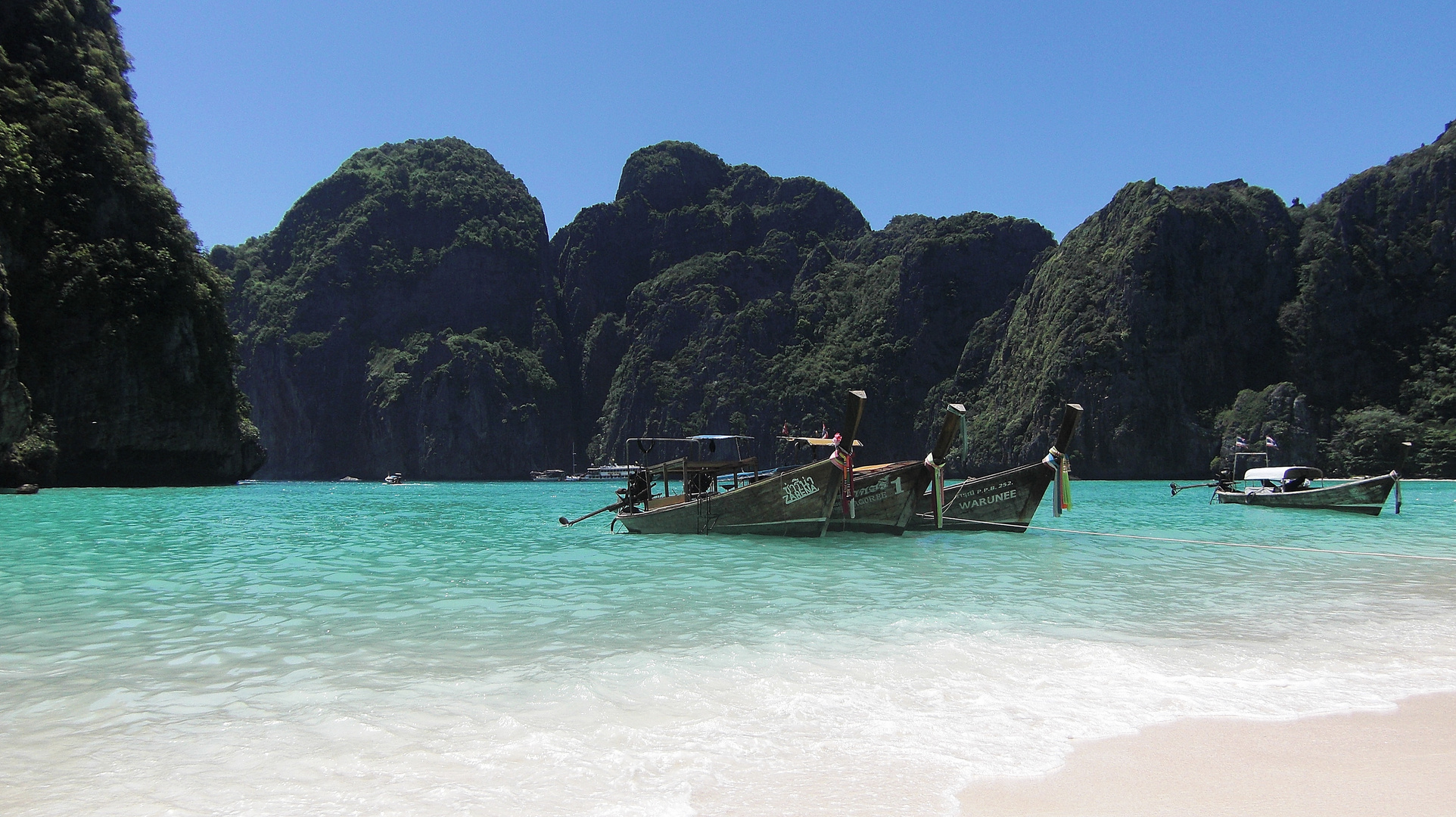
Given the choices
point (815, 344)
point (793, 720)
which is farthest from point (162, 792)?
point (815, 344)

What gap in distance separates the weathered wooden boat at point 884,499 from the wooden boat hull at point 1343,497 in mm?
16991

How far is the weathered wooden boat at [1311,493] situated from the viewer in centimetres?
2712

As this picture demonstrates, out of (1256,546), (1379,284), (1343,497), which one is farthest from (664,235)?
(1256,546)

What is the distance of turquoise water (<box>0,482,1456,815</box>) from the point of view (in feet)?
14.5

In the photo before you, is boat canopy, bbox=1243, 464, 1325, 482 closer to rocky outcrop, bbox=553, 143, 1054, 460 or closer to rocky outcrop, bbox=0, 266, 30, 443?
rocky outcrop, bbox=0, 266, 30, 443

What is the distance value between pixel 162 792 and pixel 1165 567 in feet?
47.7

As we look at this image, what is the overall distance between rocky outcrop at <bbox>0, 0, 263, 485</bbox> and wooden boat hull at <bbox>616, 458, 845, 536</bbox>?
38782mm

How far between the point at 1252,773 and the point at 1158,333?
296 ft

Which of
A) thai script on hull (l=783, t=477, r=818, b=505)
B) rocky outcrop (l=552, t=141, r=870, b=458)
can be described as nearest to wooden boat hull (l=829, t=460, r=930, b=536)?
thai script on hull (l=783, t=477, r=818, b=505)

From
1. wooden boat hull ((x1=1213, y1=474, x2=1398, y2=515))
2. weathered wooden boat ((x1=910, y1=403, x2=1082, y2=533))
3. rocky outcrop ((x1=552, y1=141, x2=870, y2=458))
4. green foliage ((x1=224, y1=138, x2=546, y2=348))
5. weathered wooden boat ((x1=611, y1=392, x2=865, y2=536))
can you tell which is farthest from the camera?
rocky outcrop ((x1=552, y1=141, x2=870, y2=458))

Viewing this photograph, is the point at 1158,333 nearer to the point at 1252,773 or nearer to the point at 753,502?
the point at 753,502

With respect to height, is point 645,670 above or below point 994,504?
below

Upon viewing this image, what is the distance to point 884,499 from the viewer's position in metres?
19.8

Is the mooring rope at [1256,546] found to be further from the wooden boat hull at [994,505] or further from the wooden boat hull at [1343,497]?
the wooden boat hull at [1343,497]
